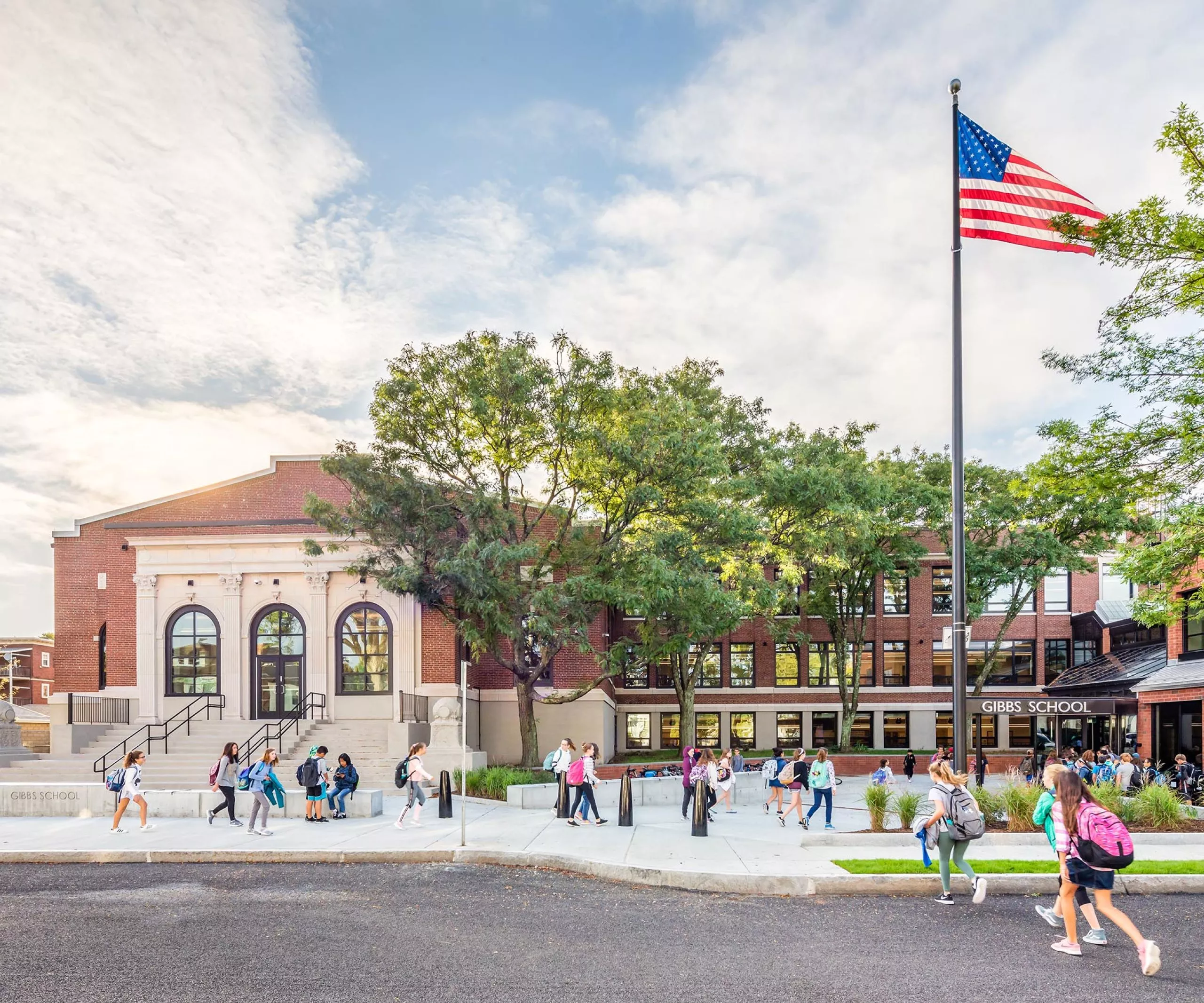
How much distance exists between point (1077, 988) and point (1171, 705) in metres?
25.0

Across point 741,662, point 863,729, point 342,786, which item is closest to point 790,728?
point 863,729

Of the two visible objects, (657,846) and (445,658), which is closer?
(657,846)

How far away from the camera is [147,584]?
99.6 ft

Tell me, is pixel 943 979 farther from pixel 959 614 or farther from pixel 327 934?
pixel 959 614

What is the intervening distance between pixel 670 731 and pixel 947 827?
33.9m

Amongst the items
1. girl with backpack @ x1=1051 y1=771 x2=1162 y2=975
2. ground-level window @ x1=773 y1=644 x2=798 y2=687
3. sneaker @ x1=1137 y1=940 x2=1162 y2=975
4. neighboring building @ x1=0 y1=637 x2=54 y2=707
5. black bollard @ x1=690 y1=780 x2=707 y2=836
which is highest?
girl with backpack @ x1=1051 y1=771 x2=1162 y2=975

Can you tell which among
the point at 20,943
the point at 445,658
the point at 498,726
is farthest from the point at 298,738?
the point at 20,943

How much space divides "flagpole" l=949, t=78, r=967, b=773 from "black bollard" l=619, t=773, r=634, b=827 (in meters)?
6.32

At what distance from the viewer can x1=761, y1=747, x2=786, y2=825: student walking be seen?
20648 mm

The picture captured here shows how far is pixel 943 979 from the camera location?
27.0 feet

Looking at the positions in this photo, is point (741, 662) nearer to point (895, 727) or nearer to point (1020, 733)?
point (895, 727)

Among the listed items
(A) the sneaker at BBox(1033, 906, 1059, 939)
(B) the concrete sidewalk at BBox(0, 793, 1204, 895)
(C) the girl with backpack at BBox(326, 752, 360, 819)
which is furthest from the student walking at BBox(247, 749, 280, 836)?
(A) the sneaker at BBox(1033, 906, 1059, 939)

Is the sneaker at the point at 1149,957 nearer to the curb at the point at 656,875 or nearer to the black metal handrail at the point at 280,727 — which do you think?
the curb at the point at 656,875

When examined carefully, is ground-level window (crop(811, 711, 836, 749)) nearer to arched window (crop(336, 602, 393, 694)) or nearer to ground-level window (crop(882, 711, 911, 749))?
ground-level window (crop(882, 711, 911, 749))
